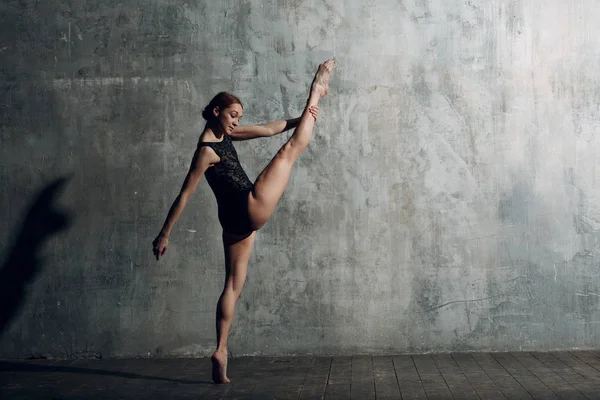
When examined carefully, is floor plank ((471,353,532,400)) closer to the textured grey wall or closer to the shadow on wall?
the textured grey wall

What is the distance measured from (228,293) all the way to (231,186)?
1.95ft

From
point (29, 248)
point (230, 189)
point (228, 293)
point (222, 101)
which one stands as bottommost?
point (228, 293)

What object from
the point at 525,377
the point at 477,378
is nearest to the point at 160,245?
the point at 477,378

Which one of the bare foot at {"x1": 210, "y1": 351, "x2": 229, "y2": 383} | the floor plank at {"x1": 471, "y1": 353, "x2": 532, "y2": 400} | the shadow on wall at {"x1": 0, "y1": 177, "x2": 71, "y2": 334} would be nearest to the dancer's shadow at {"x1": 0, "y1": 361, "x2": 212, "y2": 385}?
the bare foot at {"x1": 210, "y1": 351, "x2": 229, "y2": 383}

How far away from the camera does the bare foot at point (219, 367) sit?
4359 mm

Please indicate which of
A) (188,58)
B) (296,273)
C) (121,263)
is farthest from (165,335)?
(188,58)

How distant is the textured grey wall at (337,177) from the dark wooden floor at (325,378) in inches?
10.1

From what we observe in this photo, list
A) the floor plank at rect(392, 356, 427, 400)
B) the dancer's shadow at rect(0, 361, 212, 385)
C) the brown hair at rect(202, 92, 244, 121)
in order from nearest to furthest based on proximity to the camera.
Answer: the floor plank at rect(392, 356, 427, 400) < the brown hair at rect(202, 92, 244, 121) < the dancer's shadow at rect(0, 361, 212, 385)

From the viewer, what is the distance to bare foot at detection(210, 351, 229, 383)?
4359 mm

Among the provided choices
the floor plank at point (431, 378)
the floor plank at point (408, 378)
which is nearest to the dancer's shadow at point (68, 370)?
the floor plank at point (408, 378)

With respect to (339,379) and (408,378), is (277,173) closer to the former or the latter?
(339,379)

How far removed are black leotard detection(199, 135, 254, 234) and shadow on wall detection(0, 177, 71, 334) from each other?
1.63m

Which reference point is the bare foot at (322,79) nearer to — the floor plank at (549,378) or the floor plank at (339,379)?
the floor plank at (339,379)

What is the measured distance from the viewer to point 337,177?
547cm
